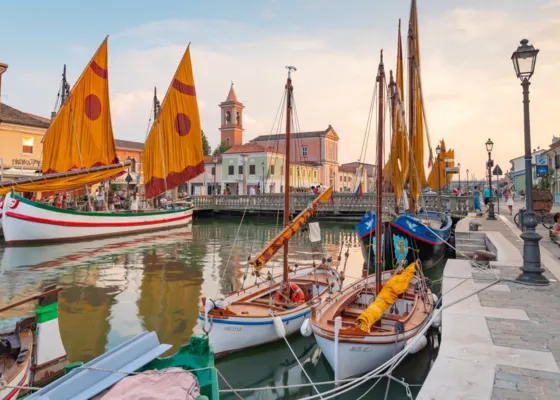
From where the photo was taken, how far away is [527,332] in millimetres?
5918

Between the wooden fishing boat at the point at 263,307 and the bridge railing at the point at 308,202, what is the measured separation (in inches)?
926

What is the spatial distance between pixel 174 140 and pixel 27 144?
1553cm

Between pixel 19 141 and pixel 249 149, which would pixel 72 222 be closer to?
pixel 19 141

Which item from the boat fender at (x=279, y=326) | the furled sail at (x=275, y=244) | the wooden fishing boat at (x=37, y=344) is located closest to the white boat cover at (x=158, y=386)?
the wooden fishing boat at (x=37, y=344)

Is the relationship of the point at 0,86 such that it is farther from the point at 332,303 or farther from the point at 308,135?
the point at 308,135

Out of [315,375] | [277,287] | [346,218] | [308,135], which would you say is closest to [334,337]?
[315,375]

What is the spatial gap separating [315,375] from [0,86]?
2546 centimetres

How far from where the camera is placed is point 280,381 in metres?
7.44

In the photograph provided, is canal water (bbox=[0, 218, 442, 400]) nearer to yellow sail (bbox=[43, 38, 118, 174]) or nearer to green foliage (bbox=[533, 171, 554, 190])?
yellow sail (bbox=[43, 38, 118, 174])

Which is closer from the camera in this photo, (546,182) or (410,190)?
(410,190)

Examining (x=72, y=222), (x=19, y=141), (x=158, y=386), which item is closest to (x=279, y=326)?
(x=158, y=386)

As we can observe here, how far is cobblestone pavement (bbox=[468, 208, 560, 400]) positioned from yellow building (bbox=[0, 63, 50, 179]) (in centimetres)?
3447

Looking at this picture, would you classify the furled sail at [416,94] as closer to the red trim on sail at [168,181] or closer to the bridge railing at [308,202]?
the bridge railing at [308,202]

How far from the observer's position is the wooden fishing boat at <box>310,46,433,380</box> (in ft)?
21.8
